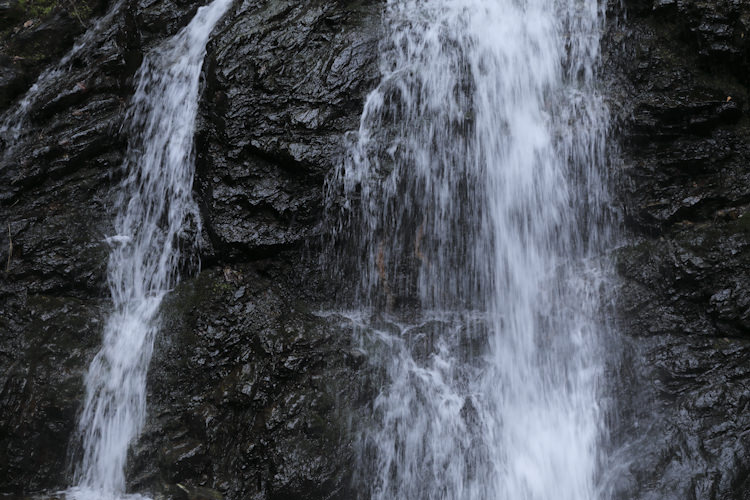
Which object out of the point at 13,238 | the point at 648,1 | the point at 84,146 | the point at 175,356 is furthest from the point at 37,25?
the point at 648,1

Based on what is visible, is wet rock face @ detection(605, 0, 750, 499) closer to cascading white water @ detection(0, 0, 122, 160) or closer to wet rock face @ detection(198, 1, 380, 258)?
wet rock face @ detection(198, 1, 380, 258)

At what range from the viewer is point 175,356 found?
202 inches

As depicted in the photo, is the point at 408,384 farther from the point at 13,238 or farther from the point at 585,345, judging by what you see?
the point at 13,238

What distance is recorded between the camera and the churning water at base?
469 centimetres

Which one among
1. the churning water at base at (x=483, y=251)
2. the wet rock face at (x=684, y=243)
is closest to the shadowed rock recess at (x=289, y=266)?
the wet rock face at (x=684, y=243)

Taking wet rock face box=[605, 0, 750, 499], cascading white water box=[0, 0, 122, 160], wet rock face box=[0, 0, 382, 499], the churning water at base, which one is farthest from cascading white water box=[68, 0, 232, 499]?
wet rock face box=[605, 0, 750, 499]

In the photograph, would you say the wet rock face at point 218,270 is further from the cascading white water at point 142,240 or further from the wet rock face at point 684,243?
the wet rock face at point 684,243

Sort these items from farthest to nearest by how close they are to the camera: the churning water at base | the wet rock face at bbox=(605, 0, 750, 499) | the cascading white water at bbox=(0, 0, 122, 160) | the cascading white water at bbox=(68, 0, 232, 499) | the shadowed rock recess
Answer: the cascading white water at bbox=(0, 0, 122, 160), the cascading white water at bbox=(68, 0, 232, 499), the churning water at base, the shadowed rock recess, the wet rock face at bbox=(605, 0, 750, 499)

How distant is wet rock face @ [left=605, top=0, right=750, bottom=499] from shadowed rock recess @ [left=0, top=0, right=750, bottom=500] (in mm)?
16

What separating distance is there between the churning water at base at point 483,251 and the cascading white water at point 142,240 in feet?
6.10

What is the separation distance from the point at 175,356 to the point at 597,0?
19.4ft

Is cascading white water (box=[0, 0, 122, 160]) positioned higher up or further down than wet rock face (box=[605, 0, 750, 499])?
higher up

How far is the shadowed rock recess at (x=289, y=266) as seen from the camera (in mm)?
4578

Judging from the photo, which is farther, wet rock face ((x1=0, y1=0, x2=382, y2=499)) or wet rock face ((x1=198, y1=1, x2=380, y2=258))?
wet rock face ((x1=198, y1=1, x2=380, y2=258))
